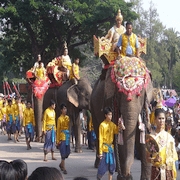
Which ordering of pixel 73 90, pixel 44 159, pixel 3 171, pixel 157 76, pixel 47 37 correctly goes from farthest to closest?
pixel 157 76
pixel 47 37
pixel 73 90
pixel 44 159
pixel 3 171

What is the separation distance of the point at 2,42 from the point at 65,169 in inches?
726

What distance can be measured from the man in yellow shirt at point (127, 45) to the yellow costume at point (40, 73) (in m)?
6.61

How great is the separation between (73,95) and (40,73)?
2964mm

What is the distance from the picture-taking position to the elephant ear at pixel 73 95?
1076 cm

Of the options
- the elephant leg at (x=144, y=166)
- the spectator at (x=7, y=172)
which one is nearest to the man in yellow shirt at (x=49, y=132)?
the elephant leg at (x=144, y=166)

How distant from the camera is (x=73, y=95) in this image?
1091 centimetres

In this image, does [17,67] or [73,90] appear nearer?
[73,90]

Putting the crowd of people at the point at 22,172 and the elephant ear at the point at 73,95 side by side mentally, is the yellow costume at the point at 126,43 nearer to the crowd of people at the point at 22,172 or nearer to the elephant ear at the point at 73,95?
the elephant ear at the point at 73,95

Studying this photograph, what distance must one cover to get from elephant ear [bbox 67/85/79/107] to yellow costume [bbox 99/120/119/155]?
4349 mm

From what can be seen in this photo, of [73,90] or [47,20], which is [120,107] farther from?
[47,20]

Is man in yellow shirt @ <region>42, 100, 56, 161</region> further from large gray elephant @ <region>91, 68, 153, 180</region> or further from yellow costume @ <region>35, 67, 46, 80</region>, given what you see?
yellow costume @ <region>35, 67, 46, 80</region>

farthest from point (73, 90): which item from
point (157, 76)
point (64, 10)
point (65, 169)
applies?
point (157, 76)

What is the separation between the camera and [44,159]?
30.8ft

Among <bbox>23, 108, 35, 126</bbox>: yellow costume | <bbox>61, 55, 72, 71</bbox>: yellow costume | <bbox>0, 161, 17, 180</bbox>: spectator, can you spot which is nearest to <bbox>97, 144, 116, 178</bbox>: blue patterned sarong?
<bbox>0, 161, 17, 180</bbox>: spectator
